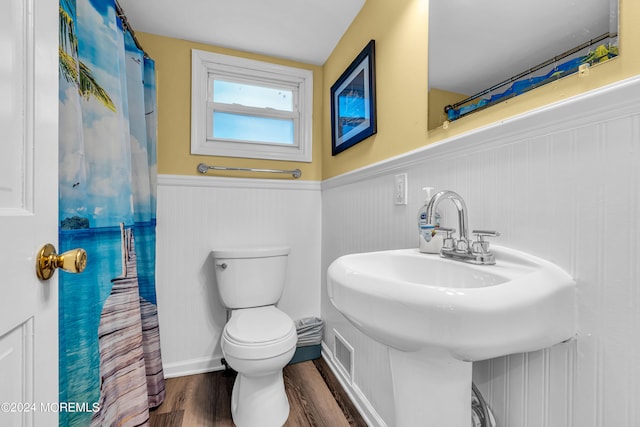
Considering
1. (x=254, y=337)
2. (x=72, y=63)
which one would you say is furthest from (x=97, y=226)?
(x=254, y=337)

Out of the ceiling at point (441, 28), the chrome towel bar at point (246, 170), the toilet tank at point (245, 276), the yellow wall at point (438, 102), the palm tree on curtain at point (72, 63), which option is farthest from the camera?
the chrome towel bar at point (246, 170)

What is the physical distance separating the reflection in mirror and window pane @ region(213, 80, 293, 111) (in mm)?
1203

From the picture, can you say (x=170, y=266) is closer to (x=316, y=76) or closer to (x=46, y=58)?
(x=46, y=58)

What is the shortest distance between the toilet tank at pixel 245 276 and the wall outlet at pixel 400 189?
85cm

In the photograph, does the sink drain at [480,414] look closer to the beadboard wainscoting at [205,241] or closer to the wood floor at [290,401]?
the wood floor at [290,401]

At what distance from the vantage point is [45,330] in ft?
1.58

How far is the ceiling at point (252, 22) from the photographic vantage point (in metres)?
1.44

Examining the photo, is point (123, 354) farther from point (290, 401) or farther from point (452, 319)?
point (452, 319)

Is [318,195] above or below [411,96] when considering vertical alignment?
below

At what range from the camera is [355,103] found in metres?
1.52

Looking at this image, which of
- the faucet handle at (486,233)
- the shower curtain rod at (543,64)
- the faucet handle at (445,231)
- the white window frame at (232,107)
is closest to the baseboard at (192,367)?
the white window frame at (232,107)

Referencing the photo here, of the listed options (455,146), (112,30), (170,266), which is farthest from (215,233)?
(455,146)

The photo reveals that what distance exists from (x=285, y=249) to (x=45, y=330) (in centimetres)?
127

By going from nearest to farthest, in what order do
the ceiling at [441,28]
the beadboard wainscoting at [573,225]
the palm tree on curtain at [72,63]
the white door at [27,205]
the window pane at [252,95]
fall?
A: the white door at [27,205] < the beadboard wainscoting at [573,225] < the ceiling at [441,28] < the palm tree on curtain at [72,63] < the window pane at [252,95]
